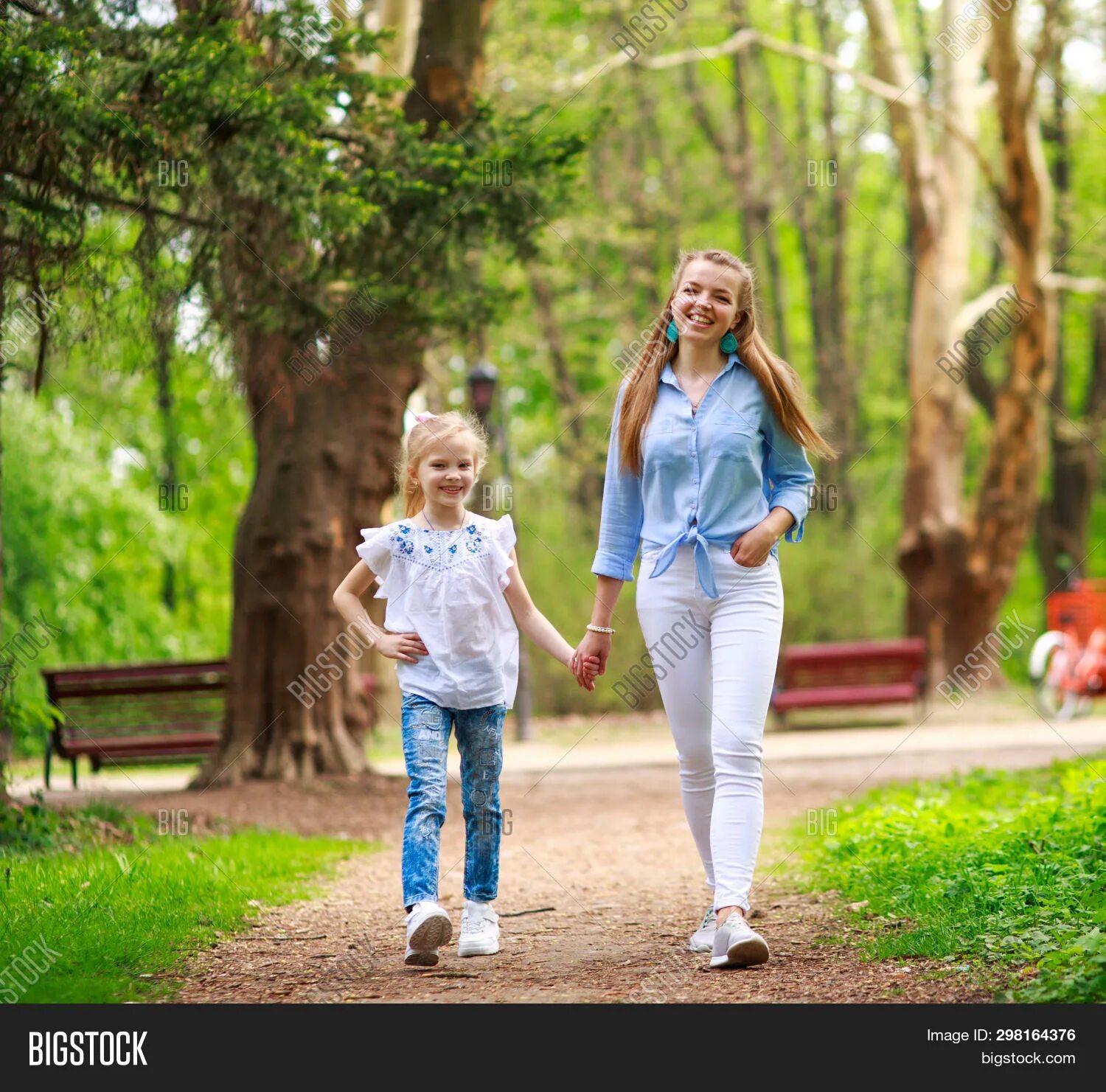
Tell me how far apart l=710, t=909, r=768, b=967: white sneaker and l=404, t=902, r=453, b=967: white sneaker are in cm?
82

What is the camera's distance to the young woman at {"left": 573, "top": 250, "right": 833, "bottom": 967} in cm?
445

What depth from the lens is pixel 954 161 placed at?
18.9 metres

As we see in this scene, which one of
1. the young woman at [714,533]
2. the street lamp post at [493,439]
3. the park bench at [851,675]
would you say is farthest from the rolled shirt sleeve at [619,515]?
the park bench at [851,675]

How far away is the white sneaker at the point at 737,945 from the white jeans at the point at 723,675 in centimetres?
7

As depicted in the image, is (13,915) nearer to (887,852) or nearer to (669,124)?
(887,852)

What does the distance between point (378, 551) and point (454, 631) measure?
37 centimetres

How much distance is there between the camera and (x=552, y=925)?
553cm

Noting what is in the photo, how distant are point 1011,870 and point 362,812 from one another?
194 inches

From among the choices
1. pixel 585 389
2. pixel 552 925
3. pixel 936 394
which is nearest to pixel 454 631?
pixel 552 925

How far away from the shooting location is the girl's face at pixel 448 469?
4.76 m
